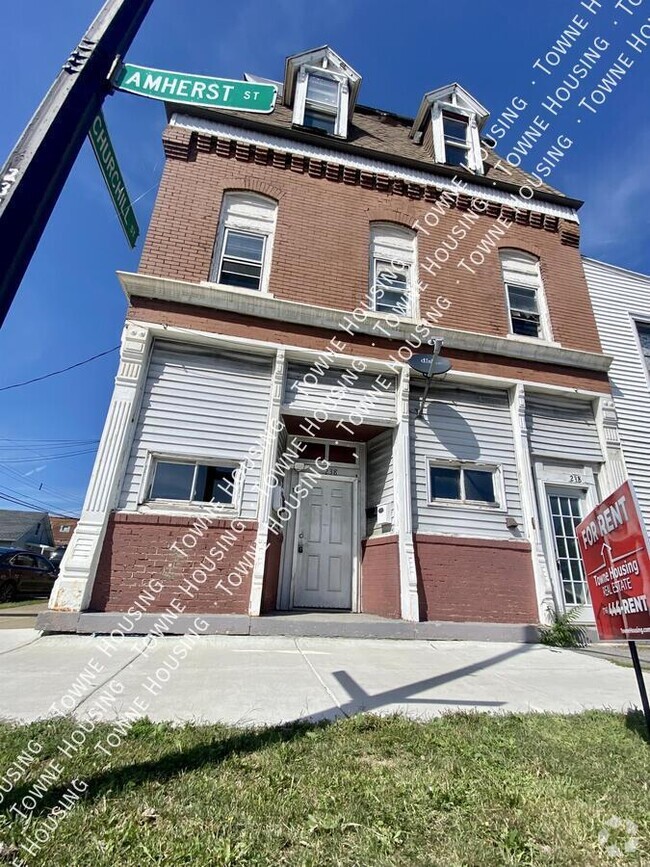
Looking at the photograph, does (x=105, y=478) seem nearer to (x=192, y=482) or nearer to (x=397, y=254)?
(x=192, y=482)

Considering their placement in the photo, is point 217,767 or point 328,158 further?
point 328,158

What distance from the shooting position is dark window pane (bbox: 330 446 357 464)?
788 cm

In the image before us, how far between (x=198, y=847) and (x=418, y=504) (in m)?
5.53

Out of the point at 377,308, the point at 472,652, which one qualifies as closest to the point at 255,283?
the point at 377,308

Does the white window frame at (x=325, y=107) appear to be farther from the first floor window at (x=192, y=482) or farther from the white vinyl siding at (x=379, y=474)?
the first floor window at (x=192, y=482)

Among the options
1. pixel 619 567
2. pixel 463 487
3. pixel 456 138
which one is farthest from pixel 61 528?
pixel 619 567

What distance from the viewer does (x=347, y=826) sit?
1546mm

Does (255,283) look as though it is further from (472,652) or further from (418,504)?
(472,652)

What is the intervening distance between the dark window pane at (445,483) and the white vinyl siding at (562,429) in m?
1.65

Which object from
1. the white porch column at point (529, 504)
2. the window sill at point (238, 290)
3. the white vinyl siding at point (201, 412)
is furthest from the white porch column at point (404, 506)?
the window sill at point (238, 290)

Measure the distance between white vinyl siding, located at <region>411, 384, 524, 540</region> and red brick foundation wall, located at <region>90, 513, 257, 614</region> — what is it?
289 cm

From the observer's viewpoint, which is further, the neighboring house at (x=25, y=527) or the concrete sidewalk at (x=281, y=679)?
the neighboring house at (x=25, y=527)

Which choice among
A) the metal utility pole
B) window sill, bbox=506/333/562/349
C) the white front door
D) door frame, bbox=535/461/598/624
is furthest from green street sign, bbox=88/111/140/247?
the white front door

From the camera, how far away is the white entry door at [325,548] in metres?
7.19
